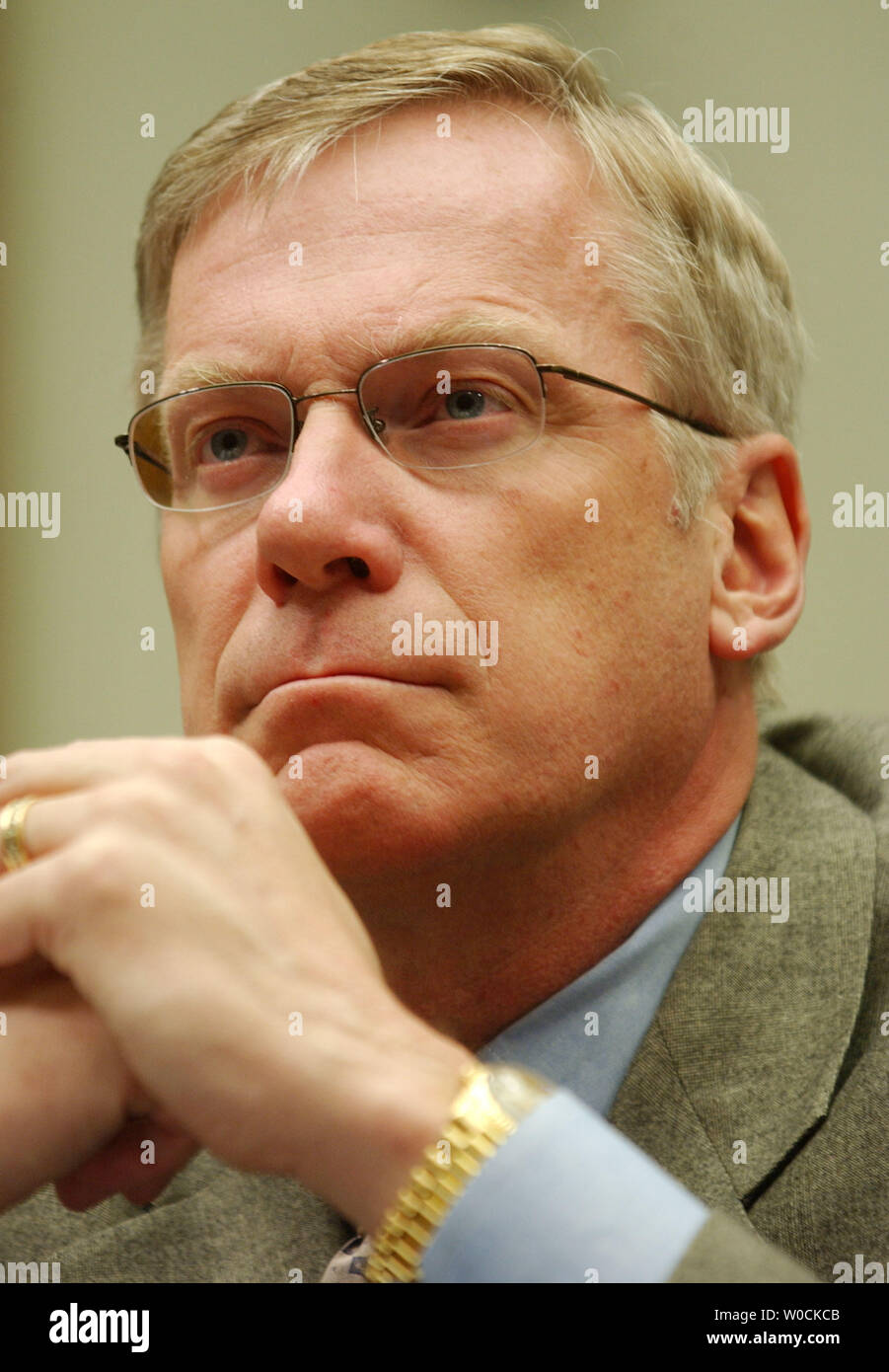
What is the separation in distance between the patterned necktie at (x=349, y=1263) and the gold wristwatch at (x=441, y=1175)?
0.34m

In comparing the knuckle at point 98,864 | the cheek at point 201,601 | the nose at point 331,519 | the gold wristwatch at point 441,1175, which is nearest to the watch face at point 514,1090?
the gold wristwatch at point 441,1175

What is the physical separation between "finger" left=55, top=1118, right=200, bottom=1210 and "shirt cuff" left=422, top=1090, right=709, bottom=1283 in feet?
1.00

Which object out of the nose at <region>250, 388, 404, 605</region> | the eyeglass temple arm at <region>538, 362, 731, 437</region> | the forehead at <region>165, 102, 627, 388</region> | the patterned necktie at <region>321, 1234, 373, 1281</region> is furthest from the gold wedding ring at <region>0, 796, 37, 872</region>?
the eyeglass temple arm at <region>538, 362, 731, 437</region>

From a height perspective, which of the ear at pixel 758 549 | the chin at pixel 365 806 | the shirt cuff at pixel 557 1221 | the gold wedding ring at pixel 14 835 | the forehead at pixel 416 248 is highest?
the forehead at pixel 416 248

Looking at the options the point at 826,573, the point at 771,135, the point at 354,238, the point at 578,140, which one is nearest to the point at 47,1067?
the point at 354,238

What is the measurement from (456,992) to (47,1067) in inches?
19.4

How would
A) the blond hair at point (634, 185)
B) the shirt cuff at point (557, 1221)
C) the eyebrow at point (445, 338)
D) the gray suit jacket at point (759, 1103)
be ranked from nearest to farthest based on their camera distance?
the shirt cuff at point (557, 1221) < the gray suit jacket at point (759, 1103) < the eyebrow at point (445, 338) < the blond hair at point (634, 185)

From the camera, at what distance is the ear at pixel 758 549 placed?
1401 mm

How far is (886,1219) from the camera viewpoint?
1.06 meters

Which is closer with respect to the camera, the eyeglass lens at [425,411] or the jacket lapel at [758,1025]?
the jacket lapel at [758,1025]

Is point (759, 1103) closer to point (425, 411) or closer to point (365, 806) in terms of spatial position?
point (365, 806)

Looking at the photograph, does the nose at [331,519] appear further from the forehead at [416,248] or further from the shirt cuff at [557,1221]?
the shirt cuff at [557,1221]

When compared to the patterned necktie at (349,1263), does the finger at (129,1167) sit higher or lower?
higher

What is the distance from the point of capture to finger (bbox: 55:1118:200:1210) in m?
1.01
